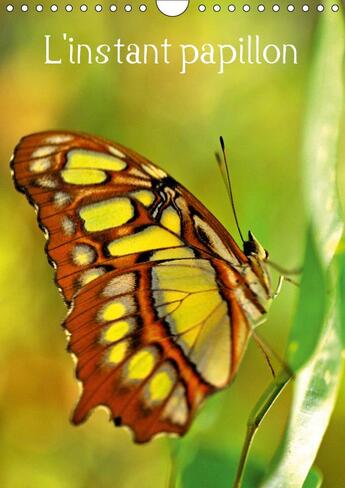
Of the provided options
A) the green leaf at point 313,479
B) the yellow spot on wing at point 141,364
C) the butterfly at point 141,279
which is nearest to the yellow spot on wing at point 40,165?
the butterfly at point 141,279

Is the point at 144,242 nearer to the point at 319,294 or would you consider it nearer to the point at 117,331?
the point at 117,331

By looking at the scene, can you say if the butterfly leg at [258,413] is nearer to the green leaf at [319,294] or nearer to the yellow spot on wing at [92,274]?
the green leaf at [319,294]

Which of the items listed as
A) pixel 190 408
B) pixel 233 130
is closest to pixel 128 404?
pixel 190 408

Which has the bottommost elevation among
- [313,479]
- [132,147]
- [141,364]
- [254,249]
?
[313,479]

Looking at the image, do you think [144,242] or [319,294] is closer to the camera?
[319,294]

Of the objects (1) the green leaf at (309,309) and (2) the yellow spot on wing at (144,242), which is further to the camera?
(2) the yellow spot on wing at (144,242)

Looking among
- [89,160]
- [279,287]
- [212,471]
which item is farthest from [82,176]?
[212,471]

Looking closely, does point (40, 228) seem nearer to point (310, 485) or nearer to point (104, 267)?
point (104, 267)
